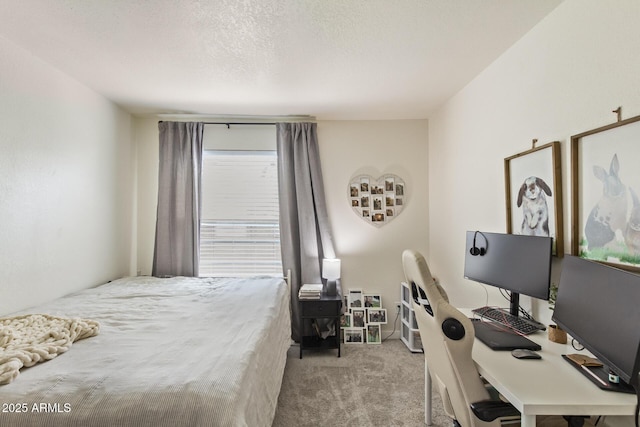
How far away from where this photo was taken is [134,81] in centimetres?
258

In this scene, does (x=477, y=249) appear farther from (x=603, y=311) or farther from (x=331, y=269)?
(x=331, y=269)

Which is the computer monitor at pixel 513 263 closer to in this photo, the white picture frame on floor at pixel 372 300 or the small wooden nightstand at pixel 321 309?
the small wooden nightstand at pixel 321 309

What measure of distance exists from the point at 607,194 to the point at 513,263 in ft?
1.98

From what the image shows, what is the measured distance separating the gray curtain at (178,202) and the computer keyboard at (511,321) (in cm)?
281

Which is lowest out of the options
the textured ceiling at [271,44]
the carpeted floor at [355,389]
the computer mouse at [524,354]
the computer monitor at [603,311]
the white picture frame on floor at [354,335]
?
the carpeted floor at [355,389]

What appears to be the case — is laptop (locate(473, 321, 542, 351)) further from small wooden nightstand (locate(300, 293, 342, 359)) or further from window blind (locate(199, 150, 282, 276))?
window blind (locate(199, 150, 282, 276))

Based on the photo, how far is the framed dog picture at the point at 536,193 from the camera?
5.61 ft

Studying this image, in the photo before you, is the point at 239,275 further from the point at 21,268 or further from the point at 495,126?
the point at 495,126

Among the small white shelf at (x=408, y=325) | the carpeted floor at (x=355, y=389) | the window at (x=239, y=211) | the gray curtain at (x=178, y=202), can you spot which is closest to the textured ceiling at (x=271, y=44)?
the gray curtain at (x=178, y=202)

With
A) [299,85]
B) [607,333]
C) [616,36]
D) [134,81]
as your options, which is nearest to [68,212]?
[134,81]

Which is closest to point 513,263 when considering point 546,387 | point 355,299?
point 546,387

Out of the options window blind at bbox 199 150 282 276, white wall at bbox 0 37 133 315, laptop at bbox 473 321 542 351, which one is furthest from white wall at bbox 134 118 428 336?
white wall at bbox 0 37 133 315

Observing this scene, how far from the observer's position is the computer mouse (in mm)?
1371

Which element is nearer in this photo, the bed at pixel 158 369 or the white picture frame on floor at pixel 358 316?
the bed at pixel 158 369
